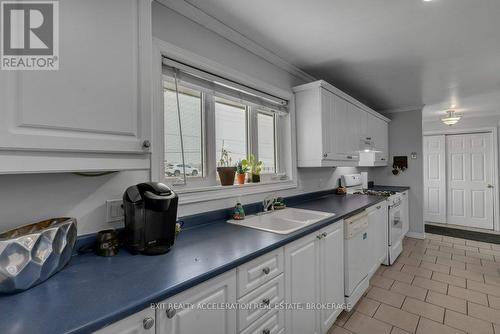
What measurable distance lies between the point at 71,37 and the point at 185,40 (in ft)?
2.92

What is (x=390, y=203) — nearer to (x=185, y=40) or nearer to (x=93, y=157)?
(x=185, y=40)

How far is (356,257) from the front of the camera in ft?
7.50

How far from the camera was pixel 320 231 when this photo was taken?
1793 mm

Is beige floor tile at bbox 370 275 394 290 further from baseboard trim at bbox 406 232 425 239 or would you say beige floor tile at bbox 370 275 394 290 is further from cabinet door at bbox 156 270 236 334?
cabinet door at bbox 156 270 236 334

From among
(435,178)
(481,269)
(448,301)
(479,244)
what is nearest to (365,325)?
(448,301)

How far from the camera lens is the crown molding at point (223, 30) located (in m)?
1.61

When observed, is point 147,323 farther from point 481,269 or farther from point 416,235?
point 416,235

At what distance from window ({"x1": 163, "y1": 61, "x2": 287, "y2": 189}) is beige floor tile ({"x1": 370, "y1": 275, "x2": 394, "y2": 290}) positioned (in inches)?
64.6

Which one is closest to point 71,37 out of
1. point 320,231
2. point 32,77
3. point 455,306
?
point 32,77

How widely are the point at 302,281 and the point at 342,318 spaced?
35.4 inches

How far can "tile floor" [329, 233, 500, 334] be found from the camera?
205 cm

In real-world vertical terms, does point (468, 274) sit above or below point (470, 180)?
below

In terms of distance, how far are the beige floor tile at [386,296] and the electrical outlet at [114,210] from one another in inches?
96.2

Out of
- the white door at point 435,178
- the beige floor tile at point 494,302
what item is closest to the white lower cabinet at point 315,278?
the beige floor tile at point 494,302
